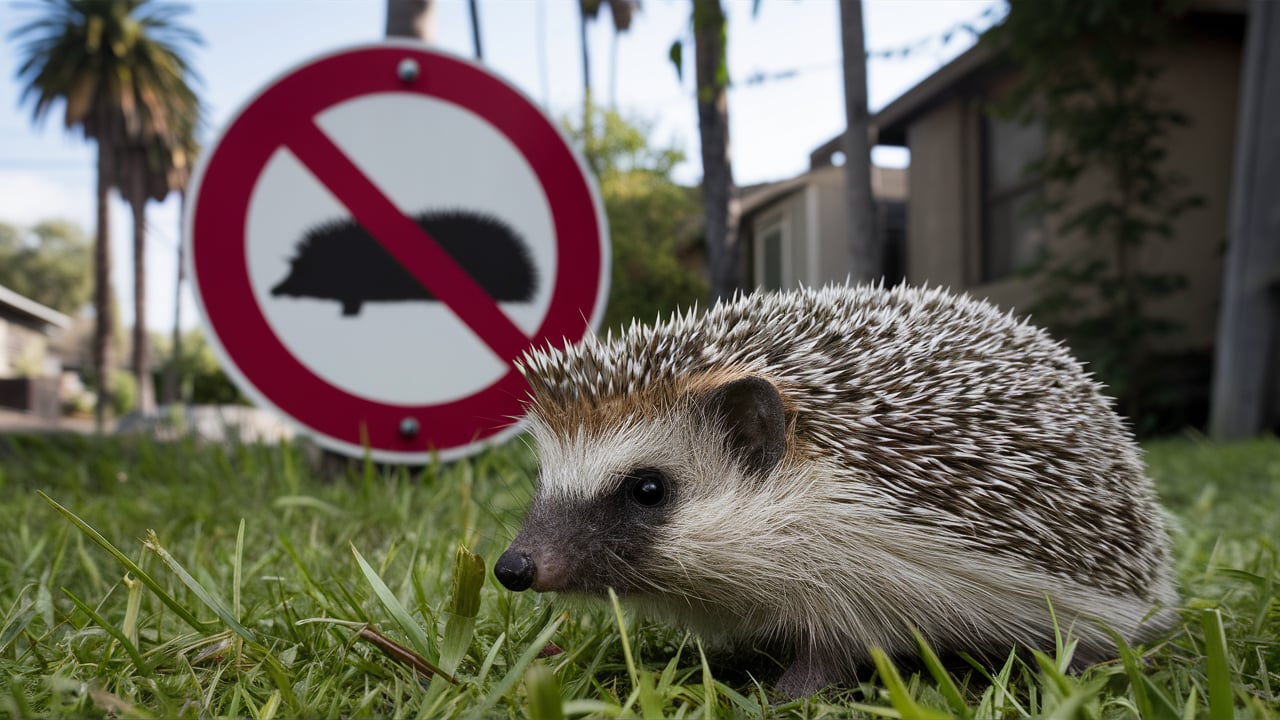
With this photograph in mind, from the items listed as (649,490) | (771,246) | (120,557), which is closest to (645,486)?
(649,490)

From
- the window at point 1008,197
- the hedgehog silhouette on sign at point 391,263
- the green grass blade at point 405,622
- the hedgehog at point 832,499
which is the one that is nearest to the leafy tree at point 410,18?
the hedgehog silhouette on sign at point 391,263

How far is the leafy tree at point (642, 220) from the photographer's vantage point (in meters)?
22.3

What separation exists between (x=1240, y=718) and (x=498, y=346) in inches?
122

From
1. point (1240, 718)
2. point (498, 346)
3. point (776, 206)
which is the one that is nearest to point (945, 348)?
point (1240, 718)

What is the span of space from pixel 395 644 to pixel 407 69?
303 centimetres

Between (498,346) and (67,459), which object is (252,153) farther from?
(67,459)

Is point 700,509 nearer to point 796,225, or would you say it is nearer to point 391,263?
point 391,263

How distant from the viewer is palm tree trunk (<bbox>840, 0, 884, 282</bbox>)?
584 centimetres

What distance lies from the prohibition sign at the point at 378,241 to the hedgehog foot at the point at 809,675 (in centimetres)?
214

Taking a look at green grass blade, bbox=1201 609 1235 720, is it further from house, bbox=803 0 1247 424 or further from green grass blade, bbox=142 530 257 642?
house, bbox=803 0 1247 424

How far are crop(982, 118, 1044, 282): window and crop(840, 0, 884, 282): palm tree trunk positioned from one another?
7540mm

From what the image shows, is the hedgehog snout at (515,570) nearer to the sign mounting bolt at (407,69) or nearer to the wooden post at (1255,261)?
the sign mounting bolt at (407,69)

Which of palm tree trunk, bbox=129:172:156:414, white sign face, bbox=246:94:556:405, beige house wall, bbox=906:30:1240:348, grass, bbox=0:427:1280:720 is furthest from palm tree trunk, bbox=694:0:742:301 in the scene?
palm tree trunk, bbox=129:172:156:414

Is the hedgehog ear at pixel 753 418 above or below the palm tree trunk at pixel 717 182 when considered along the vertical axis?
below
